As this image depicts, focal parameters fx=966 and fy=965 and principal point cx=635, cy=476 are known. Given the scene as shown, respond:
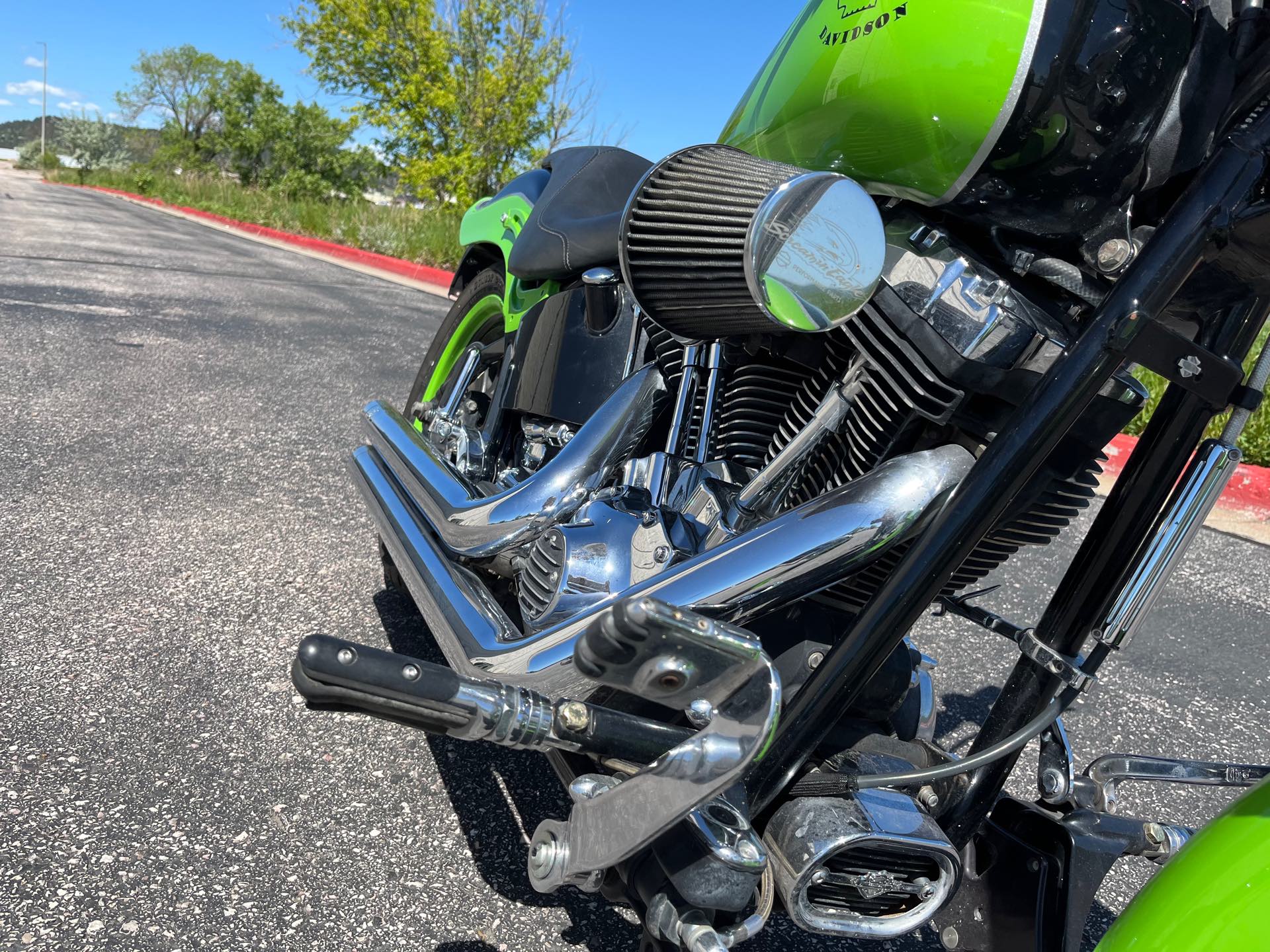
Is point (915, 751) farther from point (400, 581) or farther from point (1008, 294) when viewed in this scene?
point (400, 581)

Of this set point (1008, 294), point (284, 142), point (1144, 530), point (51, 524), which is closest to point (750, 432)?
point (1008, 294)

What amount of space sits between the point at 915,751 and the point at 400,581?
5.17 ft

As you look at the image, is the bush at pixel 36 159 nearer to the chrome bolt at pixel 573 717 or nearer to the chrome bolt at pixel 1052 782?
the chrome bolt at pixel 573 717

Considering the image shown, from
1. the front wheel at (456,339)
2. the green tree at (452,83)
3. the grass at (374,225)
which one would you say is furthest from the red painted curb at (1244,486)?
the green tree at (452,83)

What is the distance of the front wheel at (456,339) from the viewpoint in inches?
113

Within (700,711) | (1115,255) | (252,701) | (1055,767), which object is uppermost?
(1115,255)

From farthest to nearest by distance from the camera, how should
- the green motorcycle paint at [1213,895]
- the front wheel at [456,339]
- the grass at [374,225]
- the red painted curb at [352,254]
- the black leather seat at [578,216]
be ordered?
the red painted curb at [352,254], the grass at [374,225], the front wheel at [456,339], the black leather seat at [578,216], the green motorcycle paint at [1213,895]

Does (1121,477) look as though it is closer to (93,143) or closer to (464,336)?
(464,336)

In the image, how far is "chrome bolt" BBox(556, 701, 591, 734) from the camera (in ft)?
3.93

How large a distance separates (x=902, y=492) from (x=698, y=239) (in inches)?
17.8

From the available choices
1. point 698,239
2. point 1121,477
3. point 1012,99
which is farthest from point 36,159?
point 1121,477

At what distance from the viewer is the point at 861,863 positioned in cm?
131

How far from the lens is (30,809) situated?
1.75 metres

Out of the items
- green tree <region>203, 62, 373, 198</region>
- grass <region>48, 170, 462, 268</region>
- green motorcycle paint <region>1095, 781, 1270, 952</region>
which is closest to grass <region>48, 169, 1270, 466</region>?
grass <region>48, 170, 462, 268</region>
